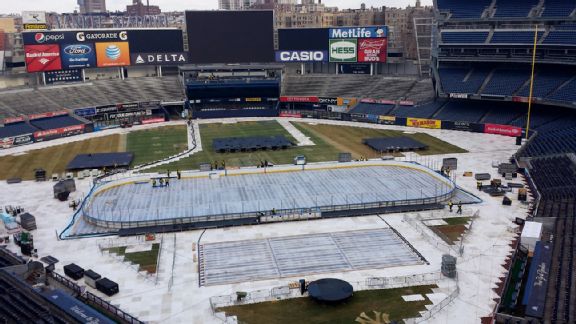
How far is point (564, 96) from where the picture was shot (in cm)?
7925

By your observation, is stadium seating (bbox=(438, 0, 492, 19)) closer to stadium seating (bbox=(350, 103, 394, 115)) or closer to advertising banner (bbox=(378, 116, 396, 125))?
stadium seating (bbox=(350, 103, 394, 115))

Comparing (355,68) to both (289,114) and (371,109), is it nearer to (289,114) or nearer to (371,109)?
(371,109)

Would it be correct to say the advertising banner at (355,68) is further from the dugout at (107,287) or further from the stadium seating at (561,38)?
the dugout at (107,287)

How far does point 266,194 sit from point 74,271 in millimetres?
22333

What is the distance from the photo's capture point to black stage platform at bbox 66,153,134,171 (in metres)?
67.8

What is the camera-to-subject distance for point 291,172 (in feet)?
206

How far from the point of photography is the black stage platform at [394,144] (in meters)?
75.3

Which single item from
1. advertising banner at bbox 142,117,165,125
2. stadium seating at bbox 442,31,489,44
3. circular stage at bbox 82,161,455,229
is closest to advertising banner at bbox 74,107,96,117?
advertising banner at bbox 142,117,165,125

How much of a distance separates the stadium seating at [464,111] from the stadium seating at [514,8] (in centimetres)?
1654

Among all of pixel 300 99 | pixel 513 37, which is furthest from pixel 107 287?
pixel 300 99

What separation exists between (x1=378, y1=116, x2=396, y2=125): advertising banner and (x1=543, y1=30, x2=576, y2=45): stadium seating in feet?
95.4

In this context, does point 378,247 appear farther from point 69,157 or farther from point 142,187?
point 69,157

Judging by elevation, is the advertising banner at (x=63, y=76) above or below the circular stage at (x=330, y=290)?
above

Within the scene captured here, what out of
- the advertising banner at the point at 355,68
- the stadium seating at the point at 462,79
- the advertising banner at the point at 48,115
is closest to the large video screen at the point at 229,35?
the advertising banner at the point at 355,68
